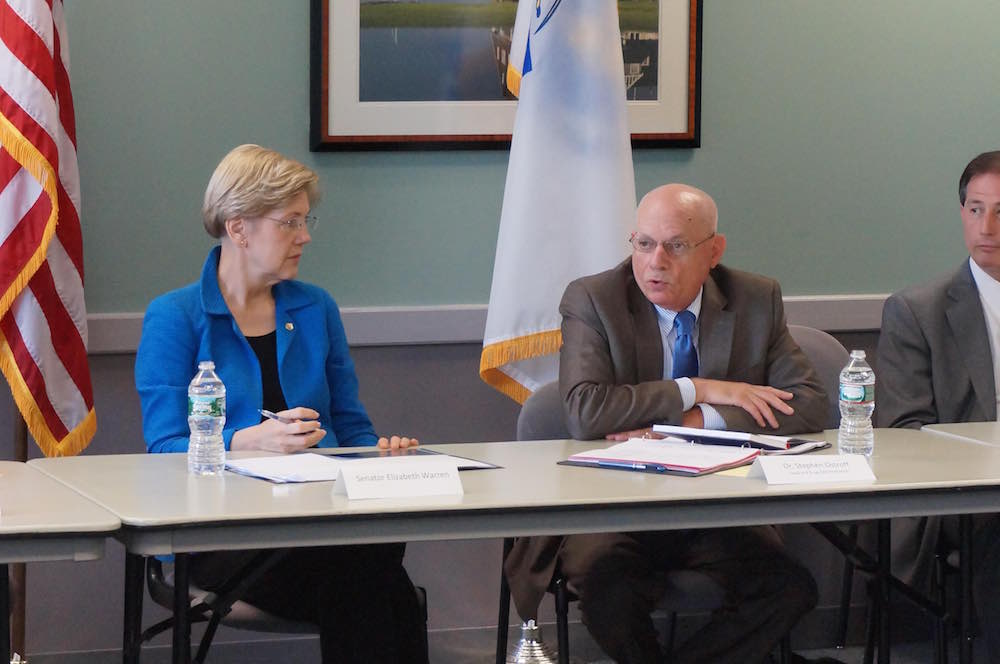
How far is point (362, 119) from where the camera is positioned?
153 inches

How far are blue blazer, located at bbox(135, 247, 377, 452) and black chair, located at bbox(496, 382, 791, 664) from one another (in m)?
0.43

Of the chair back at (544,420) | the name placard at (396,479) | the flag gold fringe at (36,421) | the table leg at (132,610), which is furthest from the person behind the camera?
the flag gold fringe at (36,421)

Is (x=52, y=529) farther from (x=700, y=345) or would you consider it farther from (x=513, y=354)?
(x=513, y=354)

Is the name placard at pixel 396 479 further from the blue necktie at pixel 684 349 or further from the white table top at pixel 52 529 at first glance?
the blue necktie at pixel 684 349

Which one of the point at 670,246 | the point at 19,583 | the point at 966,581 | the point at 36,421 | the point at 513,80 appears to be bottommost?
the point at 19,583

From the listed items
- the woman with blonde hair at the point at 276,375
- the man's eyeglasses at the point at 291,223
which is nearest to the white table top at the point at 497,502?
the woman with blonde hair at the point at 276,375

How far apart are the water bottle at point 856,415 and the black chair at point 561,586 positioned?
0.45m

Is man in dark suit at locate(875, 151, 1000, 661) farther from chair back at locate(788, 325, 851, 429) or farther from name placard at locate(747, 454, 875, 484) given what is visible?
name placard at locate(747, 454, 875, 484)

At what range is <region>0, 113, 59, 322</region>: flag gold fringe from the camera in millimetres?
3225

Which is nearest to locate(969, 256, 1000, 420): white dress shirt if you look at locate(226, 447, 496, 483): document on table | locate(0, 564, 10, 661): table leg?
locate(226, 447, 496, 483): document on table

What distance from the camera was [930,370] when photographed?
3371mm

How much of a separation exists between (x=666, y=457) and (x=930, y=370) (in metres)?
1.18

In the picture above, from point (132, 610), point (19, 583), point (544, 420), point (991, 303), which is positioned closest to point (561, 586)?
point (544, 420)

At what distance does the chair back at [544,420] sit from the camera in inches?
124
